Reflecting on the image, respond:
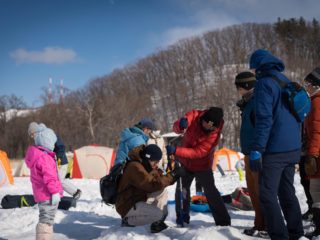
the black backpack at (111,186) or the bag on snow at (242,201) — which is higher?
the black backpack at (111,186)

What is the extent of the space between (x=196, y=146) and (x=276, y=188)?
1380 millimetres

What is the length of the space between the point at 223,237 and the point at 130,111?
30.0m

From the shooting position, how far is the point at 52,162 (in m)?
3.56

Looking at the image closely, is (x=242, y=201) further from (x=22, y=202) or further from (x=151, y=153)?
(x=22, y=202)

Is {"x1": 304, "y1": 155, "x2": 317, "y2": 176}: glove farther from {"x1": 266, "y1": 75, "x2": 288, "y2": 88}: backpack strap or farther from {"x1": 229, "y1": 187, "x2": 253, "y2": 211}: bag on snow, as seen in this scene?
{"x1": 229, "y1": 187, "x2": 253, "y2": 211}: bag on snow

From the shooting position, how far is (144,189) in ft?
11.4

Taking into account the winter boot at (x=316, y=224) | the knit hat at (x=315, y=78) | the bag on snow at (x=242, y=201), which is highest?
the knit hat at (x=315, y=78)

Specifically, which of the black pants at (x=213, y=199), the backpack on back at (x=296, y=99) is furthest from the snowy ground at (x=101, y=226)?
the backpack on back at (x=296, y=99)

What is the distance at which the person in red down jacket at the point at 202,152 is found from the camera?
3.69 m

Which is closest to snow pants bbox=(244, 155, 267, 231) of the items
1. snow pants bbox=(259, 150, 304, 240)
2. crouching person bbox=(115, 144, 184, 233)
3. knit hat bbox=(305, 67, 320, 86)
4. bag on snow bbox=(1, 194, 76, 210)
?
snow pants bbox=(259, 150, 304, 240)

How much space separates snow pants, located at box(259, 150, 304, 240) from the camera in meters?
2.57

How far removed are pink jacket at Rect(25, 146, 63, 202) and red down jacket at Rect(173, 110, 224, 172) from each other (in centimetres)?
150

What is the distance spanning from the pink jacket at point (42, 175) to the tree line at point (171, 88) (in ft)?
81.8

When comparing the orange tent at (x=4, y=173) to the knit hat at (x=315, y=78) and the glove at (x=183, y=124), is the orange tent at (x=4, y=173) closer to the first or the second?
the glove at (x=183, y=124)
